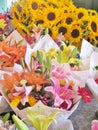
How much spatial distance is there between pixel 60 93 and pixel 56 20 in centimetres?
44

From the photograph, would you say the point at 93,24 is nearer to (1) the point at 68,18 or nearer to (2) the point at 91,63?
(1) the point at 68,18

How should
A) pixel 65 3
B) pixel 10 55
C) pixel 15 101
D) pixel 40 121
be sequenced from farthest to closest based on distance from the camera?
pixel 65 3 < pixel 10 55 < pixel 15 101 < pixel 40 121

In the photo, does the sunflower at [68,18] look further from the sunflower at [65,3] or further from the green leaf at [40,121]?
the green leaf at [40,121]

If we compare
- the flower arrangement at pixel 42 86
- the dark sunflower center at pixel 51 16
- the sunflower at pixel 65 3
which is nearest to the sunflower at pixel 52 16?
the dark sunflower center at pixel 51 16

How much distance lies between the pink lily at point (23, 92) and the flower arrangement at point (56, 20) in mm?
424

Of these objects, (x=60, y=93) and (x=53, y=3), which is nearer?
(x=60, y=93)

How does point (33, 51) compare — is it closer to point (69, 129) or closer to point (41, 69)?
point (41, 69)

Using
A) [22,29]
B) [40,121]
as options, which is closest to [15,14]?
[22,29]

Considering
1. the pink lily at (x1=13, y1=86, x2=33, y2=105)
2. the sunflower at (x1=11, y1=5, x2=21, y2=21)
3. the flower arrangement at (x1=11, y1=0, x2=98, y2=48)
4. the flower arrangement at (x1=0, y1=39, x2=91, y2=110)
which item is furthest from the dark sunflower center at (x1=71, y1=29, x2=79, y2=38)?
the pink lily at (x1=13, y1=86, x2=33, y2=105)

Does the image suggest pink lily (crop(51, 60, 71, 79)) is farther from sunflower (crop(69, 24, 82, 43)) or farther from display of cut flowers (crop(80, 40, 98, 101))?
sunflower (crop(69, 24, 82, 43))

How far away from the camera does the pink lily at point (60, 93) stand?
67cm

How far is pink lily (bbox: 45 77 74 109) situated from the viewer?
0.67 m

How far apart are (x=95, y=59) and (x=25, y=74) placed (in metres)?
0.27

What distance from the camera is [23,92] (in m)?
0.68
